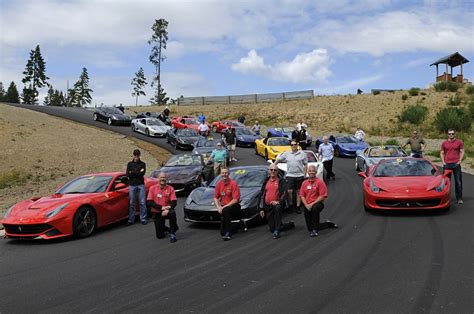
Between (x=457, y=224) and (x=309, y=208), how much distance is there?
9.61 ft

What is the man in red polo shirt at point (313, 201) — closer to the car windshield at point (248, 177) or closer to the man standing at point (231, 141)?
the car windshield at point (248, 177)

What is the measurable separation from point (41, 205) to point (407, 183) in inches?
308

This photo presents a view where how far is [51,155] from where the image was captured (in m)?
23.3

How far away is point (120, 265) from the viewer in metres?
6.97

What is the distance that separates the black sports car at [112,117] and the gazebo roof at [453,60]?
3681cm

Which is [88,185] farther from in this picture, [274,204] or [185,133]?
[185,133]

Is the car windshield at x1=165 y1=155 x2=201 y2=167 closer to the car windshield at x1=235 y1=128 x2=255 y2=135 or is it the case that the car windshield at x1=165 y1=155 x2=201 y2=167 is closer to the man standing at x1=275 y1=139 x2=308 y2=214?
the man standing at x1=275 y1=139 x2=308 y2=214

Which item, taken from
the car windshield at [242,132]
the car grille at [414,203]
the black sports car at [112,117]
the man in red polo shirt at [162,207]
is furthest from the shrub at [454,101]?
the man in red polo shirt at [162,207]

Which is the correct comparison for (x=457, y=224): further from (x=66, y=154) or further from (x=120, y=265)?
(x=66, y=154)

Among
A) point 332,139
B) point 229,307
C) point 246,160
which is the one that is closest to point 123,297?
point 229,307

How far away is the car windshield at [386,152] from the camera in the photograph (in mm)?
17447

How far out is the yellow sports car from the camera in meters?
21.7

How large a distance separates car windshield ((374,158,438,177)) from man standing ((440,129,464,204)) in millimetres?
523

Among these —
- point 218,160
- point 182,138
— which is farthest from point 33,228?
point 182,138
